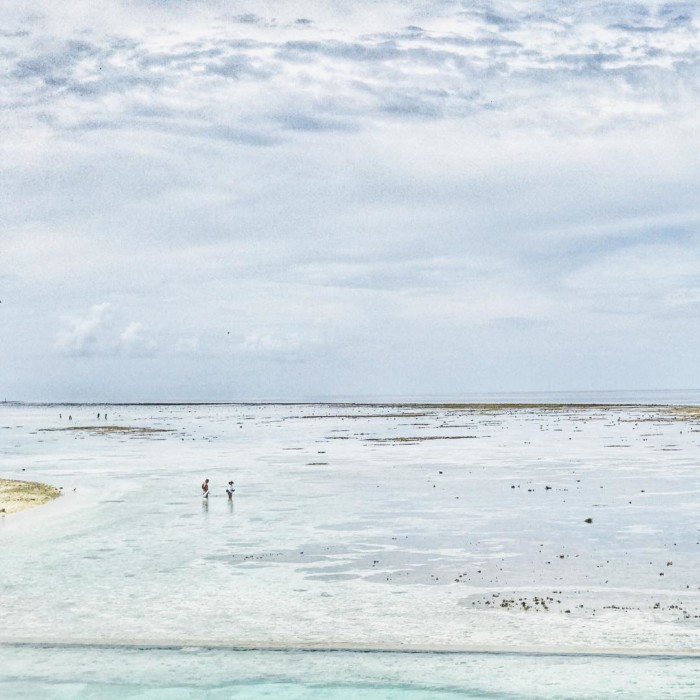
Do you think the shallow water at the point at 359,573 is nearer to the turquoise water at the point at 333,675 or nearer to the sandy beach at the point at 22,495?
the turquoise water at the point at 333,675

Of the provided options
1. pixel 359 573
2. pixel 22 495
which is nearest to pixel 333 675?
pixel 359 573

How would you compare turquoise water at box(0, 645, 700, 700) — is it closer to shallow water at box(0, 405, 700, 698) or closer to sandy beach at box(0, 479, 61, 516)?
shallow water at box(0, 405, 700, 698)

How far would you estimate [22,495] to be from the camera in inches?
1622

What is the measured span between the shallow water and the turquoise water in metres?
0.06

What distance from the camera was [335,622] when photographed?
63.5 ft

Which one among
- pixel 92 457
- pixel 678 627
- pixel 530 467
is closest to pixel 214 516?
pixel 678 627

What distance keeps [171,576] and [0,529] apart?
11.8 m

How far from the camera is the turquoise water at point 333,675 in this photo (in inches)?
599

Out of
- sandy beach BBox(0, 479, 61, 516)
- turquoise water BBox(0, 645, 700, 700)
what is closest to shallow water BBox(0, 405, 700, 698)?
turquoise water BBox(0, 645, 700, 700)

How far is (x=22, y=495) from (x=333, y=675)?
2976 centimetres

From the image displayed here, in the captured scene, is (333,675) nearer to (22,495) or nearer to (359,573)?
(359,573)

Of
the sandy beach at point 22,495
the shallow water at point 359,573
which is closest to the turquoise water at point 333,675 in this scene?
the shallow water at point 359,573

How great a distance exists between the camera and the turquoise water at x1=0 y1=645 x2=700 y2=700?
15.2 meters

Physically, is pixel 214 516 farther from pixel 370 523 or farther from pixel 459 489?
pixel 459 489
